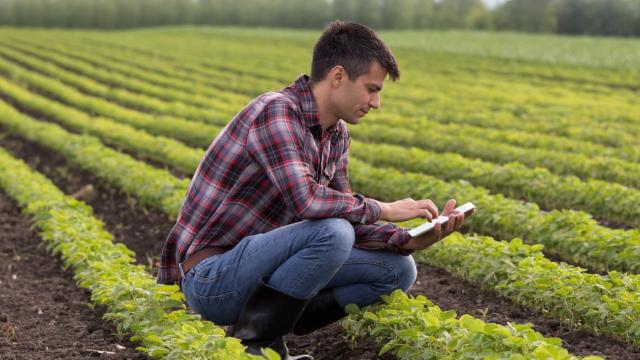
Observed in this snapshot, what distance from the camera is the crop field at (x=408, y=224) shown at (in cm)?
491

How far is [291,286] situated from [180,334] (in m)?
0.61

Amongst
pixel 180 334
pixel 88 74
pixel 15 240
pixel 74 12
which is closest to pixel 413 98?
pixel 88 74

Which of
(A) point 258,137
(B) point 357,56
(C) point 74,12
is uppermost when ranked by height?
(B) point 357,56

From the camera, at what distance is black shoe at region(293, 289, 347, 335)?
4.84m

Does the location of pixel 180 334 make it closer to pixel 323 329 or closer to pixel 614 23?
pixel 323 329

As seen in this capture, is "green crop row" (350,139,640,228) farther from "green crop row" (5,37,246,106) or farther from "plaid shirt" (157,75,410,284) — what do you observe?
"green crop row" (5,37,246,106)

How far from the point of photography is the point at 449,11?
72750 millimetres

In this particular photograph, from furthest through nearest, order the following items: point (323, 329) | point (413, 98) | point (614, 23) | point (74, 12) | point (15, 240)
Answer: point (74, 12) < point (614, 23) < point (413, 98) < point (15, 240) < point (323, 329)

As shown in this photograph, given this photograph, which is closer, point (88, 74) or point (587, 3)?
point (88, 74)

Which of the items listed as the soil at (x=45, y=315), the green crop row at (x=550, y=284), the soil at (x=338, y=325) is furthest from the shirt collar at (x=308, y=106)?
the green crop row at (x=550, y=284)

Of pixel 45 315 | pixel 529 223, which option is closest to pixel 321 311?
pixel 45 315

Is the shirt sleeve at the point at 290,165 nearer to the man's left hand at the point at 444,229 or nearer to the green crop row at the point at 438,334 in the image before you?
the man's left hand at the point at 444,229

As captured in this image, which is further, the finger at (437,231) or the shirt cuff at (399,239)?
the shirt cuff at (399,239)

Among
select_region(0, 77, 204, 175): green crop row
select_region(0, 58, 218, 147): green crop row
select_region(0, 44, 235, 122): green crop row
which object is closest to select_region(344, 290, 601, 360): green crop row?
select_region(0, 77, 204, 175): green crop row
